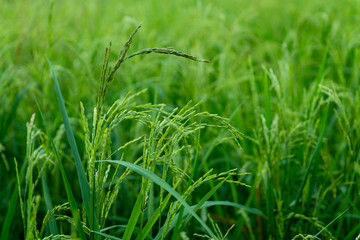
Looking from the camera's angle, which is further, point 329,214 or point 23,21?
point 23,21

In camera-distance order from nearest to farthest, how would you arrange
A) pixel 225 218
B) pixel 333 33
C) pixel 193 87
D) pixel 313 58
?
pixel 225 218 < pixel 193 87 < pixel 333 33 < pixel 313 58

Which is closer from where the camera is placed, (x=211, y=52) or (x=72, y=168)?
(x=72, y=168)

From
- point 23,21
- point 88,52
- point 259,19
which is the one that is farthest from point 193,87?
point 259,19

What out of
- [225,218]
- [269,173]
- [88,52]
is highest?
[88,52]

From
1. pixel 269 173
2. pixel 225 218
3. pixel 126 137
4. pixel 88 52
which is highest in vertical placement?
pixel 88 52

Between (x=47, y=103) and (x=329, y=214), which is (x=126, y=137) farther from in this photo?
(x=329, y=214)

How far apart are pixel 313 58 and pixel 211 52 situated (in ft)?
2.52

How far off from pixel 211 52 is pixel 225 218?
1.88m

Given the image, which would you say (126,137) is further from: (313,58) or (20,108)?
(313,58)

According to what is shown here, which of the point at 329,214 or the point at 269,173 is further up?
the point at 269,173

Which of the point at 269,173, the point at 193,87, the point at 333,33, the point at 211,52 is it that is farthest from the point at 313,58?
the point at 269,173

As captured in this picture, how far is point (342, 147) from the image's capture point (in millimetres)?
1704

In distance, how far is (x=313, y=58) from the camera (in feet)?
10.1

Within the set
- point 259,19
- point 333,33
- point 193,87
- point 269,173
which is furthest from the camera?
point 259,19
